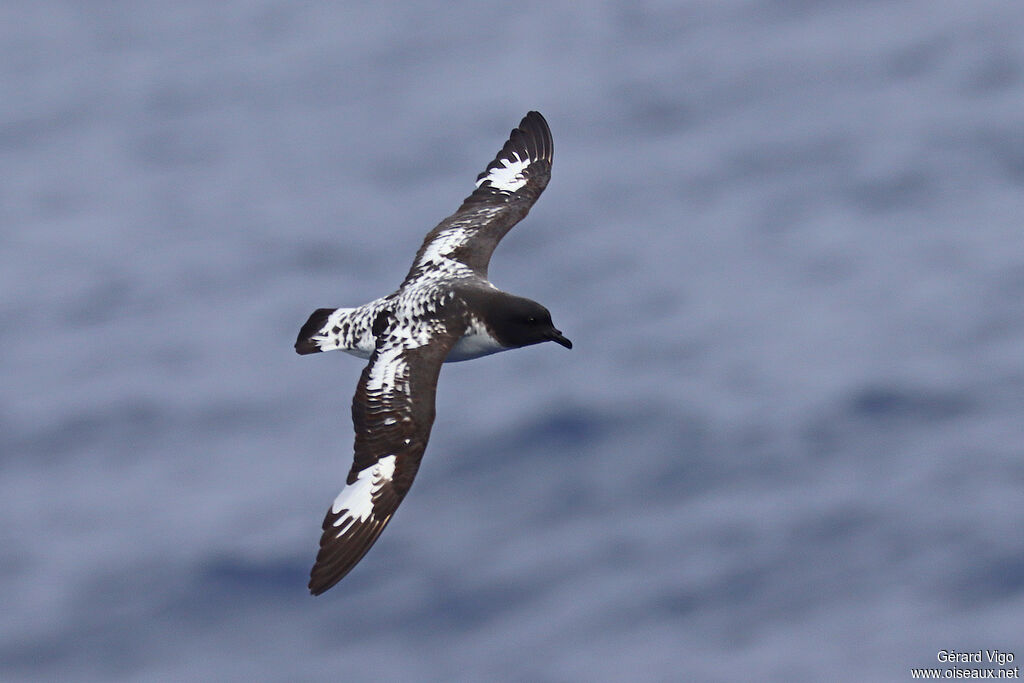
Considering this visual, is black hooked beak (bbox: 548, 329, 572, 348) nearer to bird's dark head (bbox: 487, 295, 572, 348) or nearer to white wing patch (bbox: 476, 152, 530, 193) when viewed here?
bird's dark head (bbox: 487, 295, 572, 348)

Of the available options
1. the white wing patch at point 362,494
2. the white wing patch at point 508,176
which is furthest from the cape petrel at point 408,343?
Answer: the white wing patch at point 508,176

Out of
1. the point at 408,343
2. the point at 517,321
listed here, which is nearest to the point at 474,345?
the point at 517,321

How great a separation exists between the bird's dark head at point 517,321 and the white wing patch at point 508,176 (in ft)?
14.9

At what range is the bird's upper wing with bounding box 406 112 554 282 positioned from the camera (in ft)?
66.5

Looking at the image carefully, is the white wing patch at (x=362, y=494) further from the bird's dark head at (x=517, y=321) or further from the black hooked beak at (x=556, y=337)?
the black hooked beak at (x=556, y=337)

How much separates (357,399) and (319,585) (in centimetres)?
290

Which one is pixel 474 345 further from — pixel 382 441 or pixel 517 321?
pixel 382 441

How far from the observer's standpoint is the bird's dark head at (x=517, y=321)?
17906 millimetres

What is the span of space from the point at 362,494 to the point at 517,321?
3.10 metres

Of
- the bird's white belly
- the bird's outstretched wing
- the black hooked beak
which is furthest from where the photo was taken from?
the black hooked beak

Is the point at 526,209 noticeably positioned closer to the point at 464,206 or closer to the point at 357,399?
the point at 464,206

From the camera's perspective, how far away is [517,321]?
17.9 metres

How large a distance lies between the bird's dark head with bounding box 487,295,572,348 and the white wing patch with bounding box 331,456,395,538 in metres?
2.38

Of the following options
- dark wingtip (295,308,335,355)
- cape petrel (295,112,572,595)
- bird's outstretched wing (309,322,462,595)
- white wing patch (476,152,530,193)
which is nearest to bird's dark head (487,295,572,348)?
cape petrel (295,112,572,595)
